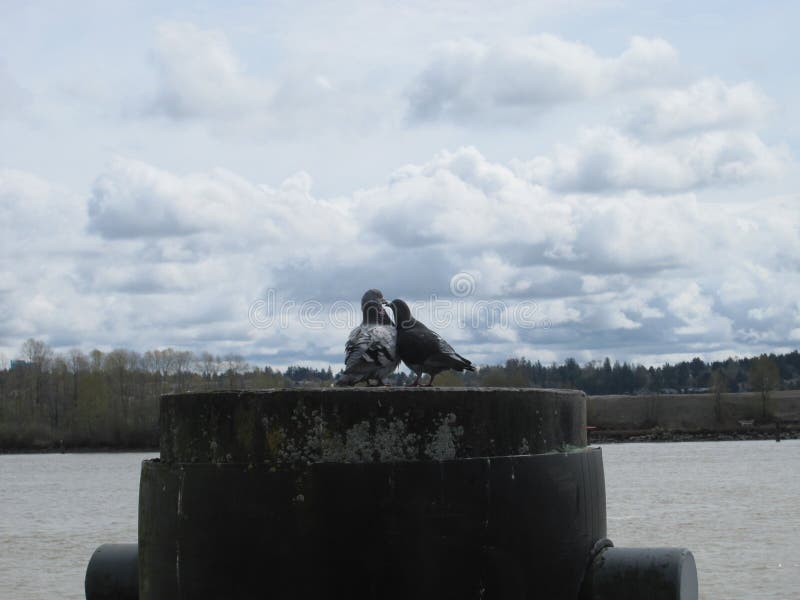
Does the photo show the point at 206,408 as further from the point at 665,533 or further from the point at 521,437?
the point at 665,533

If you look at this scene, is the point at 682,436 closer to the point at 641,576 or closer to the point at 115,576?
the point at 115,576

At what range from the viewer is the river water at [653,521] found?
843 inches

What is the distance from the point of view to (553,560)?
23.1 feet

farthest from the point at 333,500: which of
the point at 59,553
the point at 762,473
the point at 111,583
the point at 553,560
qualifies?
the point at 762,473

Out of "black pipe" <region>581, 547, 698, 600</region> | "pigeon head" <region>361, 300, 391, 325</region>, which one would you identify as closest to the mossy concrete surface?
"black pipe" <region>581, 547, 698, 600</region>

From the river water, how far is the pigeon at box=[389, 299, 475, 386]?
11888 mm

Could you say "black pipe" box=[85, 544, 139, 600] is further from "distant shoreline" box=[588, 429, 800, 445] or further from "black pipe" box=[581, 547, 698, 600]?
"distant shoreline" box=[588, 429, 800, 445]

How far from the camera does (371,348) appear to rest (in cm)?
806

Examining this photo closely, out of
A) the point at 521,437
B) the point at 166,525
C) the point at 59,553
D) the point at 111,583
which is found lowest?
the point at 59,553

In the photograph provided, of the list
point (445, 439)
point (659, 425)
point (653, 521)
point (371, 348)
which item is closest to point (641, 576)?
point (445, 439)

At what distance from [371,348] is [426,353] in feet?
1.59

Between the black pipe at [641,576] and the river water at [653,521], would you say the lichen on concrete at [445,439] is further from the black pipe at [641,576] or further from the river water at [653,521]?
the river water at [653,521]

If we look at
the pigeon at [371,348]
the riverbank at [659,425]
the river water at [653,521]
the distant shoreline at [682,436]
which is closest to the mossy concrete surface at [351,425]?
the pigeon at [371,348]

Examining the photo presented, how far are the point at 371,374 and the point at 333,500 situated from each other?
1636 mm
